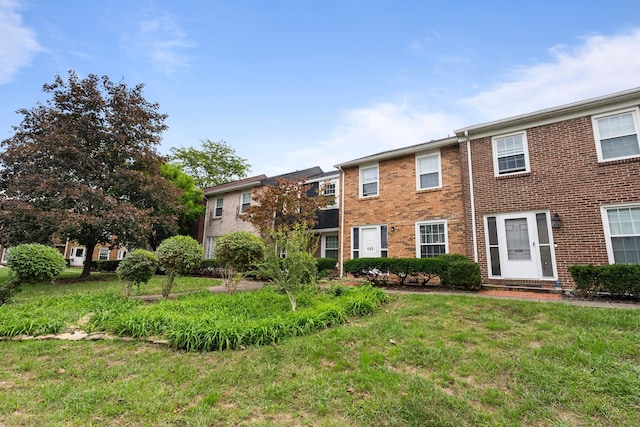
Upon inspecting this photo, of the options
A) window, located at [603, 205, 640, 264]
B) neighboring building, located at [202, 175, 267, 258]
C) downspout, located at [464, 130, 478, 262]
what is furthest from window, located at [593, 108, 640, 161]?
neighboring building, located at [202, 175, 267, 258]

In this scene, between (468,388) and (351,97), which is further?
(351,97)

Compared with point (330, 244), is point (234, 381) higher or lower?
lower

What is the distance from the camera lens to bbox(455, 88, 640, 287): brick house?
7.85 metres

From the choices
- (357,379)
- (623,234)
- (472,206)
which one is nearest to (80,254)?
(472,206)

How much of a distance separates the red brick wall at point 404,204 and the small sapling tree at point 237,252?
5365 mm

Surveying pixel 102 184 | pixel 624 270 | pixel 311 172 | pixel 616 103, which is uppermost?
pixel 311 172

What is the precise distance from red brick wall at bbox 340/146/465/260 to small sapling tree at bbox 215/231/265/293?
537 centimetres

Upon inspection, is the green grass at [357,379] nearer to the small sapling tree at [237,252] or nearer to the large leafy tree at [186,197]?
the small sapling tree at [237,252]

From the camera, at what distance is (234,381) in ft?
10.2

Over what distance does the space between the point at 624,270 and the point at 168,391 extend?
8.78 m

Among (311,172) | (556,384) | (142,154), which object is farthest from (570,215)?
(142,154)

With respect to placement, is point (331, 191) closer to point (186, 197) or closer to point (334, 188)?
point (334, 188)

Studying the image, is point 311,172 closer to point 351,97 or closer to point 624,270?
point 351,97

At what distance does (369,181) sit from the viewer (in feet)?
41.9
